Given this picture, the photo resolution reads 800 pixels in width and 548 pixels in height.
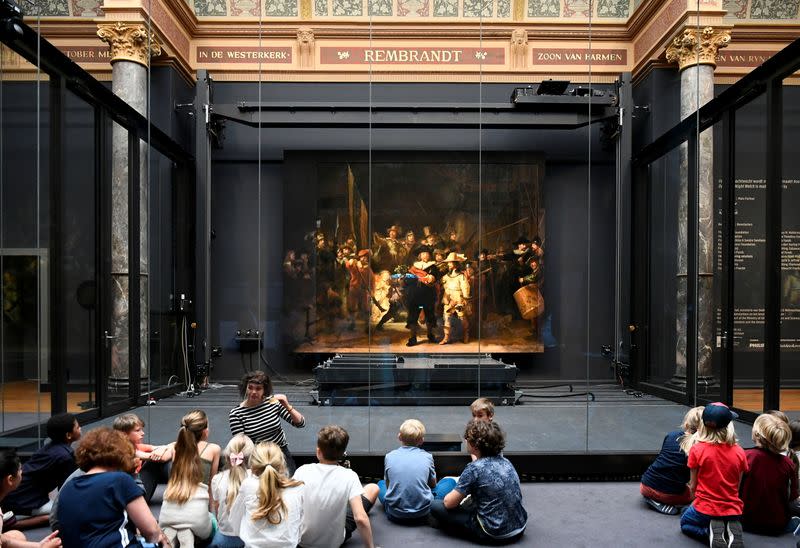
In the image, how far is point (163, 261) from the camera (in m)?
8.46

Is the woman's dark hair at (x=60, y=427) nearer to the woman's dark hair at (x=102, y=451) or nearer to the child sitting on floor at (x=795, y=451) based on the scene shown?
the woman's dark hair at (x=102, y=451)

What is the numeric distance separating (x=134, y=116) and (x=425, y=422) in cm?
627

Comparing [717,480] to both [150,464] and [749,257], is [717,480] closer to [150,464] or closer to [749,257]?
[749,257]

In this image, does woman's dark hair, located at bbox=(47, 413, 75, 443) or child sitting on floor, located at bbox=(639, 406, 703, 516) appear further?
child sitting on floor, located at bbox=(639, 406, 703, 516)

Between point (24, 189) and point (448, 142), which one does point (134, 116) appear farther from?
point (448, 142)

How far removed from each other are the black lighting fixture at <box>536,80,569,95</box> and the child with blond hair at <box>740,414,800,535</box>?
18.5 ft

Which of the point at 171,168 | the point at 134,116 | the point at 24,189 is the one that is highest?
the point at 134,116

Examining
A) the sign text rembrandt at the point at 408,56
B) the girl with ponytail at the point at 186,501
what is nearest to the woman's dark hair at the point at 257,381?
the girl with ponytail at the point at 186,501

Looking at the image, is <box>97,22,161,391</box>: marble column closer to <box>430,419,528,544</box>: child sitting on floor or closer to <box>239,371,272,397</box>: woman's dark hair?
<box>239,371,272,397</box>: woman's dark hair

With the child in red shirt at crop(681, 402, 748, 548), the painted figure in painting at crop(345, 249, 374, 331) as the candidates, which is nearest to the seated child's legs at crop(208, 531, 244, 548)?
the child in red shirt at crop(681, 402, 748, 548)

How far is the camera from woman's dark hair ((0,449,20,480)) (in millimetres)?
3695

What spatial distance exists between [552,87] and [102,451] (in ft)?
25.3

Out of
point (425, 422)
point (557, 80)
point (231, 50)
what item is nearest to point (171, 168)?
point (231, 50)

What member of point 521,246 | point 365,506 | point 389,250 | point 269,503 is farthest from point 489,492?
point 521,246
